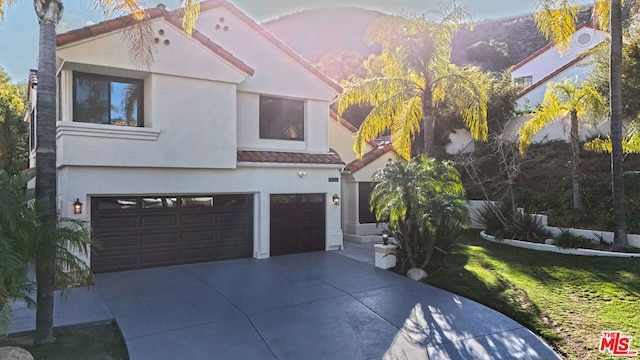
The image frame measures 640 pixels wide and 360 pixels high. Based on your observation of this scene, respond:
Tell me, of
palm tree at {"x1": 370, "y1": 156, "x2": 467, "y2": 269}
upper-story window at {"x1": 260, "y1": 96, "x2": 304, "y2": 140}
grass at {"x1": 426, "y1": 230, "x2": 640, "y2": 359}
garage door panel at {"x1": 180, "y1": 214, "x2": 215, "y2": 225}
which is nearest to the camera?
grass at {"x1": 426, "y1": 230, "x2": 640, "y2": 359}

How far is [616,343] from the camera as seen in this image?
255 inches

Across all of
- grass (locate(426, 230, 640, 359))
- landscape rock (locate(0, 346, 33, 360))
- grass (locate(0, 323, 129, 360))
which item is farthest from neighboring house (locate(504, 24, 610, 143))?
landscape rock (locate(0, 346, 33, 360))

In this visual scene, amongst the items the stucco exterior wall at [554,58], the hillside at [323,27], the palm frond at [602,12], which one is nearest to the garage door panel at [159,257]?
the palm frond at [602,12]

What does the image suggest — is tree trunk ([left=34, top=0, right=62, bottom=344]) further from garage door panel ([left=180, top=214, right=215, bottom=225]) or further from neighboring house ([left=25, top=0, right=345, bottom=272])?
garage door panel ([left=180, top=214, right=215, bottom=225])

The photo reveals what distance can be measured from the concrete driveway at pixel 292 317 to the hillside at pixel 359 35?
181ft

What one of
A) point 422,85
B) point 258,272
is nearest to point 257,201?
point 258,272

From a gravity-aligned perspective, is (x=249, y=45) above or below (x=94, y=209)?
above

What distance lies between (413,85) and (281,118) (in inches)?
221

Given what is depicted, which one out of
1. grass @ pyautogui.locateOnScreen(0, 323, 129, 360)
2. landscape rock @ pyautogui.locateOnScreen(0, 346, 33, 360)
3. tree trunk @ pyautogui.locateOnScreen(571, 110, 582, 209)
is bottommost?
grass @ pyautogui.locateOnScreen(0, 323, 129, 360)

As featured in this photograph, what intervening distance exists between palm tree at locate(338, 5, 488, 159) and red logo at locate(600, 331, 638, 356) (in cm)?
879

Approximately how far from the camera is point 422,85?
615 inches

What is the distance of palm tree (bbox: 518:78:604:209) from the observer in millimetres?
14699

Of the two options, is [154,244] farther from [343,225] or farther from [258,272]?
[343,225]

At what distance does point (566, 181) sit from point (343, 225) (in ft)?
34.0
